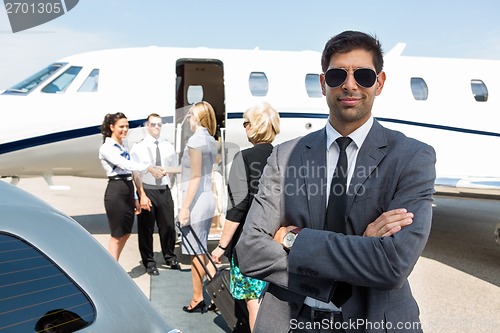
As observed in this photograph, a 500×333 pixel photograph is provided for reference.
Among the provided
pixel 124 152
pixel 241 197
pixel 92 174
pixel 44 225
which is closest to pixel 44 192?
pixel 92 174

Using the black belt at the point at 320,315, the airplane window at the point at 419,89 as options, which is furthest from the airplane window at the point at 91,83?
the black belt at the point at 320,315

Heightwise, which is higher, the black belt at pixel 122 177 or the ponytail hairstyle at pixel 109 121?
the ponytail hairstyle at pixel 109 121

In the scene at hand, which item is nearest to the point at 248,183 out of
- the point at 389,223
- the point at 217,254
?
the point at 217,254

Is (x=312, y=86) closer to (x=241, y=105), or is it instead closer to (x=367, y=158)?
(x=241, y=105)

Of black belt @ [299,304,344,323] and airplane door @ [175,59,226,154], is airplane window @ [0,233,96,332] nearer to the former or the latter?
black belt @ [299,304,344,323]

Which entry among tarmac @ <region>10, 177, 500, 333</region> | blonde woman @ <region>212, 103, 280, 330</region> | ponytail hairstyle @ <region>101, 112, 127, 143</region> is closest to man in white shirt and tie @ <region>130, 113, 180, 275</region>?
tarmac @ <region>10, 177, 500, 333</region>

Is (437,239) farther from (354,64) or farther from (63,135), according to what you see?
(354,64)

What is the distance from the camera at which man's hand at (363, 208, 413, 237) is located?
1.53 metres

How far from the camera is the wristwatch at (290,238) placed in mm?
1657

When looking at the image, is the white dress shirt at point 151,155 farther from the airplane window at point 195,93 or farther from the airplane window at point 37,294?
the airplane window at point 37,294

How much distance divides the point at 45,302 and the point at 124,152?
3948mm

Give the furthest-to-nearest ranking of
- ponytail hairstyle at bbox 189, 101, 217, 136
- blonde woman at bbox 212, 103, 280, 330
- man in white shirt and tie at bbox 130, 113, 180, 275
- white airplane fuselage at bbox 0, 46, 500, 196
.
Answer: white airplane fuselage at bbox 0, 46, 500, 196 < man in white shirt and tie at bbox 130, 113, 180, 275 < ponytail hairstyle at bbox 189, 101, 217, 136 < blonde woman at bbox 212, 103, 280, 330

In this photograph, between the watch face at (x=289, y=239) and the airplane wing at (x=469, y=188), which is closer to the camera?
the watch face at (x=289, y=239)

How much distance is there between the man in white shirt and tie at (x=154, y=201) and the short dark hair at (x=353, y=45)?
157 inches
